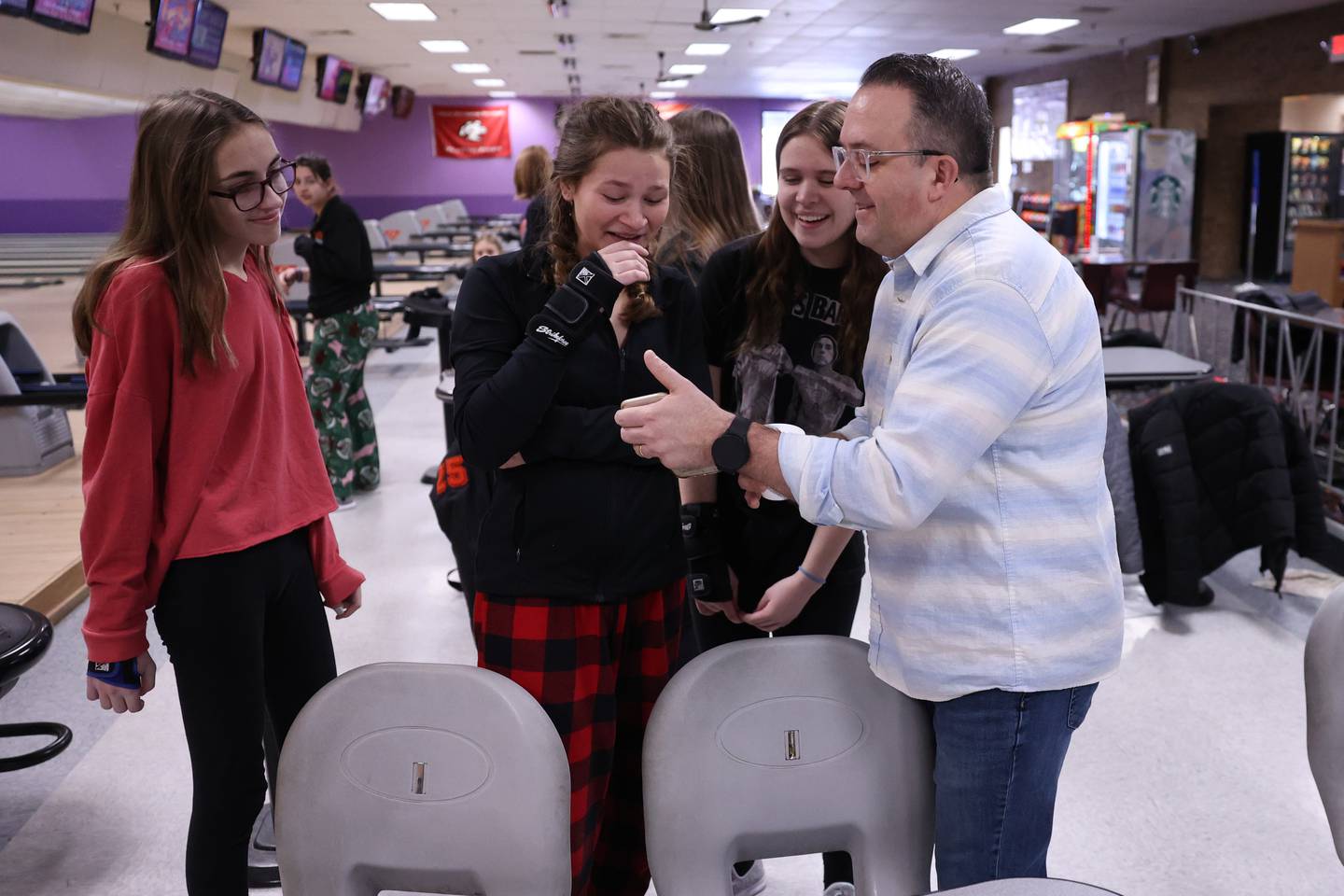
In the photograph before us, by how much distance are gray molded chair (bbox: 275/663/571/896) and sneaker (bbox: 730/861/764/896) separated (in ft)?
3.30

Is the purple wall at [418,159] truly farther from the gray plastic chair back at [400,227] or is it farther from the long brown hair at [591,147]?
the long brown hair at [591,147]

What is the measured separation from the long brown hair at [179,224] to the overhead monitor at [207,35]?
27.8 ft

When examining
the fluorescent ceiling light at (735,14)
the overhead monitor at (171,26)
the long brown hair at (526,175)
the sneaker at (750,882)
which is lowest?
the sneaker at (750,882)

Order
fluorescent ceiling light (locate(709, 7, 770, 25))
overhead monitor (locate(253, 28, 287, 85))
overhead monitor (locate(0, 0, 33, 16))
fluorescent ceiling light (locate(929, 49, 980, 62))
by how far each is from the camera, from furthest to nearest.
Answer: fluorescent ceiling light (locate(929, 49, 980, 62)) → overhead monitor (locate(253, 28, 287, 85)) → fluorescent ceiling light (locate(709, 7, 770, 25)) → overhead monitor (locate(0, 0, 33, 16))

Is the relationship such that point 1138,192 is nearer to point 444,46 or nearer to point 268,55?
point 444,46

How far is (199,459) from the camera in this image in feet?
4.91

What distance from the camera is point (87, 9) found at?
6379 mm

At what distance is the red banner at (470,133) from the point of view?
2147 cm

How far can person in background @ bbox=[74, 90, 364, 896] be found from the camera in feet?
4.77

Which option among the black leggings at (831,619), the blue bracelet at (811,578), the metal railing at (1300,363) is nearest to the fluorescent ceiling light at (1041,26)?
the metal railing at (1300,363)

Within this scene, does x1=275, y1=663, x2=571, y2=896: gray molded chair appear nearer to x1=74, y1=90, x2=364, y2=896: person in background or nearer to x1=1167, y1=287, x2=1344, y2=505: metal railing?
x1=74, y1=90, x2=364, y2=896: person in background

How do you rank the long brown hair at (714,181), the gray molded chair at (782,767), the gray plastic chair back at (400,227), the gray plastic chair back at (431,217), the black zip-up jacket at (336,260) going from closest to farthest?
1. the gray molded chair at (782,767)
2. the long brown hair at (714,181)
3. the black zip-up jacket at (336,260)
4. the gray plastic chair back at (400,227)
5. the gray plastic chair back at (431,217)

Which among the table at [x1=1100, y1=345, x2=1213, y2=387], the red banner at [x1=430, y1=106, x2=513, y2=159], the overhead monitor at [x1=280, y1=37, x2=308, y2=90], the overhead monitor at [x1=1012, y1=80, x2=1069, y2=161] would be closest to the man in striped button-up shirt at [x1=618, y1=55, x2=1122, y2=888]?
the table at [x1=1100, y1=345, x2=1213, y2=387]

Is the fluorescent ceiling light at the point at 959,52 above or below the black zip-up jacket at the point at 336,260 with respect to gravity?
above
